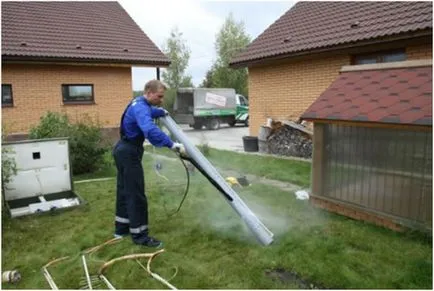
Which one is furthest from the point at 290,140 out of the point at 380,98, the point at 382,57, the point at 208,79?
the point at 208,79

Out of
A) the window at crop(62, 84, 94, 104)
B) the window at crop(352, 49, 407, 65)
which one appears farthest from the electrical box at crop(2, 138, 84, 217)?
the window at crop(62, 84, 94, 104)

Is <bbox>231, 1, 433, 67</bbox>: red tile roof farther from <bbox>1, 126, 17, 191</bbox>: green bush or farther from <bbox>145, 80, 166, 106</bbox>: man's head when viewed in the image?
<bbox>1, 126, 17, 191</bbox>: green bush

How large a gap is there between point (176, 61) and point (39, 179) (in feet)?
91.6

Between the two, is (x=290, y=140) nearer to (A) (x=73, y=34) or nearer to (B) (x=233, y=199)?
(B) (x=233, y=199)

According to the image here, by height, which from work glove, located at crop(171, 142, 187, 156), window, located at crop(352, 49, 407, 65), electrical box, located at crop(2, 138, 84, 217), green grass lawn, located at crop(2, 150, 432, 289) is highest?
window, located at crop(352, 49, 407, 65)

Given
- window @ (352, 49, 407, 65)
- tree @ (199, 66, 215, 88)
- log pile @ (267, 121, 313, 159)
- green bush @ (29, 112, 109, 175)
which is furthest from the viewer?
tree @ (199, 66, 215, 88)

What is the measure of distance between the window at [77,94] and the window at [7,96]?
1.52 meters

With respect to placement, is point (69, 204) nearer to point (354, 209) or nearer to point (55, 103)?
point (354, 209)

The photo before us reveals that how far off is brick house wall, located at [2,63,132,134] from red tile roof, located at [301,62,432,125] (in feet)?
25.5

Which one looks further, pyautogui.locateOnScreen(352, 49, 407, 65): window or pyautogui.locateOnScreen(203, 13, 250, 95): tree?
pyautogui.locateOnScreen(203, 13, 250, 95): tree

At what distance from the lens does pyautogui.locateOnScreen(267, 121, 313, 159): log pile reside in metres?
9.38

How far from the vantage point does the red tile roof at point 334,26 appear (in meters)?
7.71

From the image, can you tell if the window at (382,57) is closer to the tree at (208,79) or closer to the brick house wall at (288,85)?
the brick house wall at (288,85)

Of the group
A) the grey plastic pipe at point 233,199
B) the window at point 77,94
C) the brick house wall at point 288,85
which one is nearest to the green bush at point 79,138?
the grey plastic pipe at point 233,199
